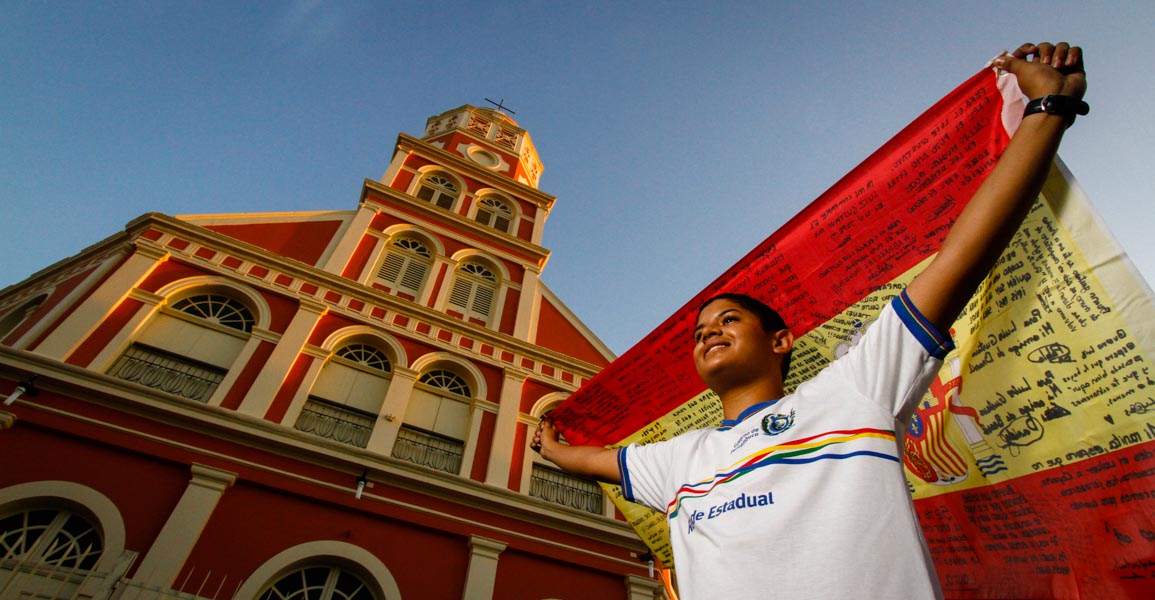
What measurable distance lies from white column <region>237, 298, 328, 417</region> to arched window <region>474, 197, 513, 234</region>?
5.68 m

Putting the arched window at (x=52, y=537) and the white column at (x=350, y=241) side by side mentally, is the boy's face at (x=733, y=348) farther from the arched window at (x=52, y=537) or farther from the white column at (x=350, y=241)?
the white column at (x=350, y=241)

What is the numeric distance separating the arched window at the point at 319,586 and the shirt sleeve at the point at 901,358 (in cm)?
726

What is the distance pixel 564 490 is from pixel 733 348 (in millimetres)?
7696

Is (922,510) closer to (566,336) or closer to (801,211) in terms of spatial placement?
(801,211)

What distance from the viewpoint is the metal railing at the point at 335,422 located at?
331 inches

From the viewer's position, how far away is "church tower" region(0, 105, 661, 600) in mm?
6449

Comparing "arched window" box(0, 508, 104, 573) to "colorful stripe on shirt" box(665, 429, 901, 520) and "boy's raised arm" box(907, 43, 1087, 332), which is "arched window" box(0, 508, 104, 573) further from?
"boy's raised arm" box(907, 43, 1087, 332)

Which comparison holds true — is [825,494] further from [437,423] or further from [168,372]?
[168,372]

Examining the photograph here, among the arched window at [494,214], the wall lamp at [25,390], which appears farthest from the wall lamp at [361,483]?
the arched window at [494,214]

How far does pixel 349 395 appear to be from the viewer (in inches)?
359

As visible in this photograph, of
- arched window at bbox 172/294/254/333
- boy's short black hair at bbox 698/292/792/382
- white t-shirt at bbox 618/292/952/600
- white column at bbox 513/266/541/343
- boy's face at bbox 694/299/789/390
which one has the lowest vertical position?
white t-shirt at bbox 618/292/952/600

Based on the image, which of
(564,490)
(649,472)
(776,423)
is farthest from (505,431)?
(776,423)

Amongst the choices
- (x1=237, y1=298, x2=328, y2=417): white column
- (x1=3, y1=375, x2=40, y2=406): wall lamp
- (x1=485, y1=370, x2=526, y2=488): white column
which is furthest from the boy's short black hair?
(x1=3, y1=375, x2=40, y2=406): wall lamp

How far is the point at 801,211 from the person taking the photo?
10.7 ft
